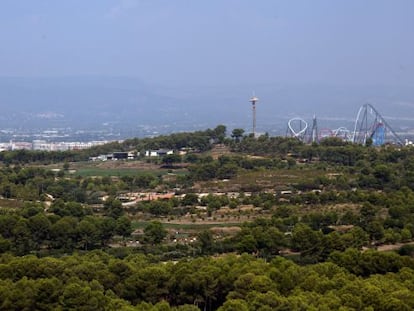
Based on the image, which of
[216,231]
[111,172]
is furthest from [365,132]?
[216,231]

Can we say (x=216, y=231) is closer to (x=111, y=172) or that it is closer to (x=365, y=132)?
(x=111, y=172)

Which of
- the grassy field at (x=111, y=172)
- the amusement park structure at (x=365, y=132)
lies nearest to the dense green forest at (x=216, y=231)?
the grassy field at (x=111, y=172)

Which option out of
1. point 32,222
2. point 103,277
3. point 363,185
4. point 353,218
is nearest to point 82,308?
point 103,277

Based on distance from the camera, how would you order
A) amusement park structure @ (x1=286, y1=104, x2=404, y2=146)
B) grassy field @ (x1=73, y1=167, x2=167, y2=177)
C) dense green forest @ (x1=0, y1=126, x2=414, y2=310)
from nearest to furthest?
dense green forest @ (x1=0, y1=126, x2=414, y2=310) < grassy field @ (x1=73, y1=167, x2=167, y2=177) < amusement park structure @ (x1=286, y1=104, x2=404, y2=146)

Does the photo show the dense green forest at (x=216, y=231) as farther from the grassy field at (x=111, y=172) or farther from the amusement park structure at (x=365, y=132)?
the amusement park structure at (x=365, y=132)

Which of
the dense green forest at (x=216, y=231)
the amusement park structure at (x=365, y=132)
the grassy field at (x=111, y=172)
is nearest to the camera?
the dense green forest at (x=216, y=231)

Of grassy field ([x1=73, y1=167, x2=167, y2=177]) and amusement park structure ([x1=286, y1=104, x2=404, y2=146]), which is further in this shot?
amusement park structure ([x1=286, y1=104, x2=404, y2=146])

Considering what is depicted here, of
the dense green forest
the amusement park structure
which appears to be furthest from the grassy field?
the amusement park structure

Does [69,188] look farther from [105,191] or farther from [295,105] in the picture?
[295,105]

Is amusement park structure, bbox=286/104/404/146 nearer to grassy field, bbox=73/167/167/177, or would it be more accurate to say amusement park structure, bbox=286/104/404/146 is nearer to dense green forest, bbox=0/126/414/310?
dense green forest, bbox=0/126/414/310
